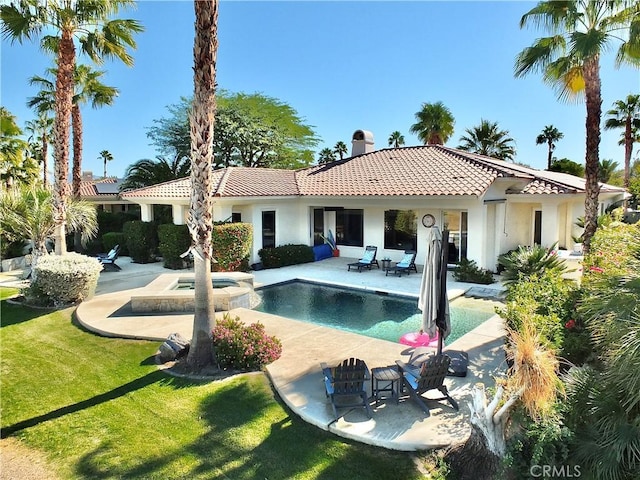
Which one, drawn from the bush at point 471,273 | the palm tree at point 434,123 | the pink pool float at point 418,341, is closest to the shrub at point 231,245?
the bush at point 471,273

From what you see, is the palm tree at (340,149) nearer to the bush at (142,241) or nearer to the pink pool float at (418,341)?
the bush at (142,241)

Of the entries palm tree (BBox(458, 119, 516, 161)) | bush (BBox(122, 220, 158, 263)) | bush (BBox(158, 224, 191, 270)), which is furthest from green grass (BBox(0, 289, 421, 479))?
palm tree (BBox(458, 119, 516, 161))

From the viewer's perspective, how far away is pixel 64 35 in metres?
15.4

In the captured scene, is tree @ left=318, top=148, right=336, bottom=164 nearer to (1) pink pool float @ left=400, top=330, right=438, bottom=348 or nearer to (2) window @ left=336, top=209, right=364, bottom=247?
(2) window @ left=336, top=209, right=364, bottom=247

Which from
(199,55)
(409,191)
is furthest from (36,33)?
(409,191)

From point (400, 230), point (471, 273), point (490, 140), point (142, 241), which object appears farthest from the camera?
point (490, 140)

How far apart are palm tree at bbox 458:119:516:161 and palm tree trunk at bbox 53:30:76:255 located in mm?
35403

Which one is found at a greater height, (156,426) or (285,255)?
(285,255)

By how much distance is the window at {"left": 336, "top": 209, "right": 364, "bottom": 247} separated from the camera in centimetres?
2450

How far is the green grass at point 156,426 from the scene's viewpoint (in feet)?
19.0

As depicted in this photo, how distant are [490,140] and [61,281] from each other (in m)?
38.1

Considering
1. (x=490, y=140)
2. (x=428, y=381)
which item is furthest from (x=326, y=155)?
(x=428, y=381)

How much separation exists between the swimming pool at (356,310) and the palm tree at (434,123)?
25463 millimetres

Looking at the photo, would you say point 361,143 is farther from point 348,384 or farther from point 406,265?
point 348,384
